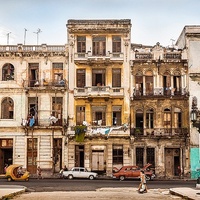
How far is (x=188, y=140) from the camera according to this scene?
40.6 meters

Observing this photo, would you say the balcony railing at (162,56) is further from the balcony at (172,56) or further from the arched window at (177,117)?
the arched window at (177,117)

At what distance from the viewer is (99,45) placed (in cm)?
4222

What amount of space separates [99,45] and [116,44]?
1740mm

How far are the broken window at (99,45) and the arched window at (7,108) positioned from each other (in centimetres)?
992

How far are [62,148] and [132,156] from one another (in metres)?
7.00

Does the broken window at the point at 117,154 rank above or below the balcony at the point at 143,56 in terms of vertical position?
below

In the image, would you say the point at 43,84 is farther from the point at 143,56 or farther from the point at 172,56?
the point at 172,56

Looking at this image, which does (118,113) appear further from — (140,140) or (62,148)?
(62,148)

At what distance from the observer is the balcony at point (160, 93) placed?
4129cm

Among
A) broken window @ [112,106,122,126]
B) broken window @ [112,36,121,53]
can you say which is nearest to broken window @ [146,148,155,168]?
broken window @ [112,106,122,126]

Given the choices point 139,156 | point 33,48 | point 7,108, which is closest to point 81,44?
point 33,48

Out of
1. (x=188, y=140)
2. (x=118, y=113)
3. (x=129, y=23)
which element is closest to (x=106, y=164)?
(x=118, y=113)

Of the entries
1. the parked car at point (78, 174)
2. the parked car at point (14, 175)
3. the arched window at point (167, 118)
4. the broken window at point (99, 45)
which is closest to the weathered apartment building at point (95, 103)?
the broken window at point (99, 45)

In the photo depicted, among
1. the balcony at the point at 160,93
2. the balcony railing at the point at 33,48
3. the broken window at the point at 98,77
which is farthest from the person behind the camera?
the balcony railing at the point at 33,48
